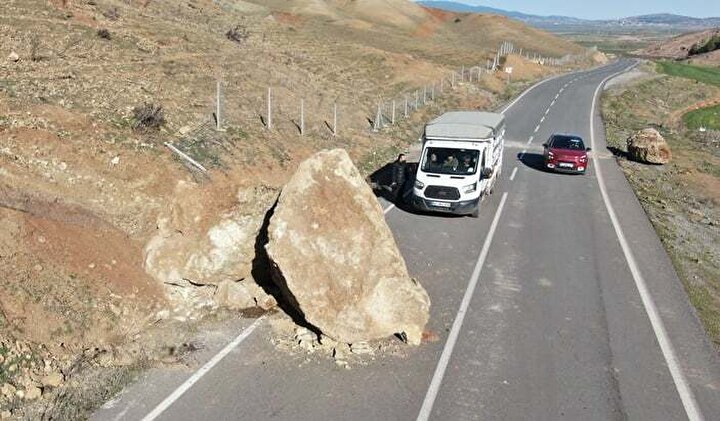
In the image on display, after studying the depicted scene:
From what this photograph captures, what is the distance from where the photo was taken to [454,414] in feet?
29.8

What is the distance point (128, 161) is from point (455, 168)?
33.1 feet

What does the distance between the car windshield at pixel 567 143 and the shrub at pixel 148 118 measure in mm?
17190

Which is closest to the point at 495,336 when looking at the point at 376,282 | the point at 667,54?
the point at 376,282

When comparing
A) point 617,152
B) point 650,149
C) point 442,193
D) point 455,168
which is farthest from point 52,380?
point 617,152

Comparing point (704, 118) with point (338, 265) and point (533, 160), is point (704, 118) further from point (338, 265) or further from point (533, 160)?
point (338, 265)

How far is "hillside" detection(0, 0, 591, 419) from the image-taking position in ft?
35.6

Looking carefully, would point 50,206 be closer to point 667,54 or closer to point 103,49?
point 103,49

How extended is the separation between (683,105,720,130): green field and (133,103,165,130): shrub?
4492 centimetres

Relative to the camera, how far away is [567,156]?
2523 cm

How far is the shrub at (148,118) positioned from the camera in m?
18.0

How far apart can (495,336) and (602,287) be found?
4.05m

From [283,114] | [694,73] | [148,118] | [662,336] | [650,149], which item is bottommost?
[662,336]

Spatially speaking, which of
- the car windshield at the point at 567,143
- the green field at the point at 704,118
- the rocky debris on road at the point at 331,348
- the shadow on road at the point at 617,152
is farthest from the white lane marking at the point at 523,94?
the rocky debris on road at the point at 331,348

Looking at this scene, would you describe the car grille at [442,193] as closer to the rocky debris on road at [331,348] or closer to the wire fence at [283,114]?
the wire fence at [283,114]
